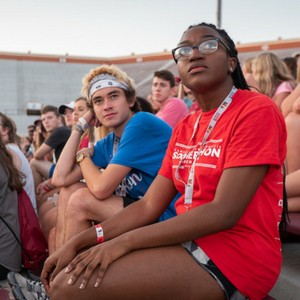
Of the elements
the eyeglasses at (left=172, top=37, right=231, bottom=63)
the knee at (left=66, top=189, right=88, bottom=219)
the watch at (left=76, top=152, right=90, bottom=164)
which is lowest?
the knee at (left=66, top=189, right=88, bottom=219)

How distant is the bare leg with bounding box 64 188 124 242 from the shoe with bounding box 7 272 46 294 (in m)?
0.34

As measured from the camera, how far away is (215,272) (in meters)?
1.70

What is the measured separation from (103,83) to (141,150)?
61cm

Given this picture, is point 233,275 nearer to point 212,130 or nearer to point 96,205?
point 212,130

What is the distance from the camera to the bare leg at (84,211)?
268cm

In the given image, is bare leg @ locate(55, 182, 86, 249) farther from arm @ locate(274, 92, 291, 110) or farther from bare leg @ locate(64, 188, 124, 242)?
arm @ locate(274, 92, 291, 110)

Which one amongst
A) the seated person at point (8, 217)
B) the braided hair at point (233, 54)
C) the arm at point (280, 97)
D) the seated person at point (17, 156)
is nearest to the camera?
the braided hair at point (233, 54)

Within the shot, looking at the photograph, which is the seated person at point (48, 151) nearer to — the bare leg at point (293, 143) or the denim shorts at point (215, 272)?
the bare leg at point (293, 143)

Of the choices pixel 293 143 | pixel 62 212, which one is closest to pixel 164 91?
pixel 293 143

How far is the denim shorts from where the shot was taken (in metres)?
Result: 1.69

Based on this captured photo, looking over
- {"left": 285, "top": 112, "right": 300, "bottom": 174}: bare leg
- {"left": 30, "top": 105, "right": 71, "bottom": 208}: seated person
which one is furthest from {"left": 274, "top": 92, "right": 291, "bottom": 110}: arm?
{"left": 30, "top": 105, "right": 71, "bottom": 208}: seated person

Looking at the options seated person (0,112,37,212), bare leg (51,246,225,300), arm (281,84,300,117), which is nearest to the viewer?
bare leg (51,246,225,300)

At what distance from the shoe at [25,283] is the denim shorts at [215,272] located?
1.27m

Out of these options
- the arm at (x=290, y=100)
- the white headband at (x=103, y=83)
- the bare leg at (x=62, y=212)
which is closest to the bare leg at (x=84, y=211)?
the bare leg at (x=62, y=212)
